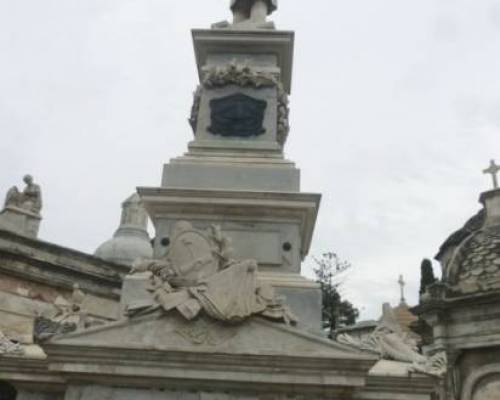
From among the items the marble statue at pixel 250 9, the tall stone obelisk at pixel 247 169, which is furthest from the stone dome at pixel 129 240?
the tall stone obelisk at pixel 247 169

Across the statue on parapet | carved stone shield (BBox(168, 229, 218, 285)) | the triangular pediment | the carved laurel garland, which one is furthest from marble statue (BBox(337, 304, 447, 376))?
the statue on parapet

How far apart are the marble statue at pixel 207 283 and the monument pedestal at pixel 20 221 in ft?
43.5

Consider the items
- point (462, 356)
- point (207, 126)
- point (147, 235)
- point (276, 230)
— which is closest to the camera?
point (276, 230)

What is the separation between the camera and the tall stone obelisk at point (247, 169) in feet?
26.4

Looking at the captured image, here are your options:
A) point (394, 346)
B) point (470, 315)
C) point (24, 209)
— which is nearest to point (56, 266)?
point (24, 209)

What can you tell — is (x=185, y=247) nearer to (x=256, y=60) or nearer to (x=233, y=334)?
(x=233, y=334)

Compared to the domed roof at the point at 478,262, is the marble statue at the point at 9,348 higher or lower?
lower

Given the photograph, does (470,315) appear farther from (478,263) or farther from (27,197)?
(27,197)

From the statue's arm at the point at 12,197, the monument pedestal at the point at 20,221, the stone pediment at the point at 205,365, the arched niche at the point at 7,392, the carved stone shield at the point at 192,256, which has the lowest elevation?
the arched niche at the point at 7,392

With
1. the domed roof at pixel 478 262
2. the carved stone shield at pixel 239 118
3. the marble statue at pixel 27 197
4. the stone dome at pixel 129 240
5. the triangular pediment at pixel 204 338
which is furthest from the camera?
the stone dome at pixel 129 240

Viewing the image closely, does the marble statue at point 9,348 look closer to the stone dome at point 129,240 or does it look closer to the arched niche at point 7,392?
the arched niche at point 7,392

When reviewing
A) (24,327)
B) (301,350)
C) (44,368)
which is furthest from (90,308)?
(301,350)

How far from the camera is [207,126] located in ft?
30.9

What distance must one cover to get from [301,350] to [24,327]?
1146 centimetres
